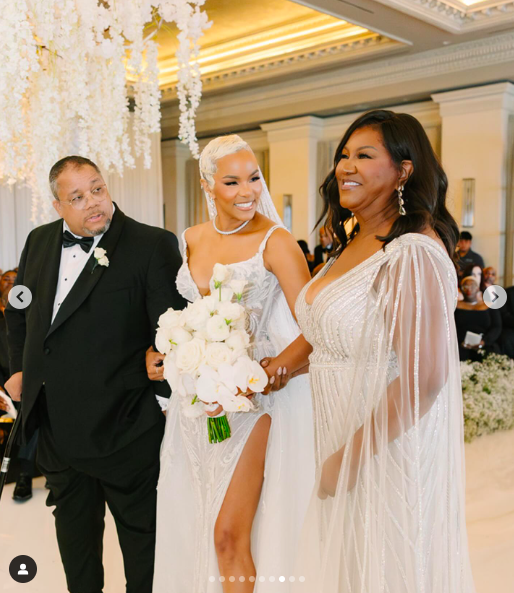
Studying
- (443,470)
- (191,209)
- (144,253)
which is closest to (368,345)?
(443,470)

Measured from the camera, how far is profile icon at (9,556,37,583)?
10.2ft

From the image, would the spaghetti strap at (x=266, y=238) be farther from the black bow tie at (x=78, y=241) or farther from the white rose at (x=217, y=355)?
the black bow tie at (x=78, y=241)

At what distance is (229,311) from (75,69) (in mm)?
2576

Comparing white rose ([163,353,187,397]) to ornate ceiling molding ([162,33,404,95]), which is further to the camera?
ornate ceiling molding ([162,33,404,95])

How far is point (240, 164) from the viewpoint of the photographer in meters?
2.24

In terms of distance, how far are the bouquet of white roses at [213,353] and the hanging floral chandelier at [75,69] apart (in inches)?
81.6

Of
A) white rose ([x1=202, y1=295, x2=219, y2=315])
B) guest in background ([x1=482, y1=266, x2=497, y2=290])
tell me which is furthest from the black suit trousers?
guest in background ([x1=482, y1=266, x2=497, y2=290])

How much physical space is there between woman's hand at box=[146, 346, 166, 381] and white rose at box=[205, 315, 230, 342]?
1.16ft

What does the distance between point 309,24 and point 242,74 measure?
162 centimetres

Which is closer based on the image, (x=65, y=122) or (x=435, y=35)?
(x=65, y=122)

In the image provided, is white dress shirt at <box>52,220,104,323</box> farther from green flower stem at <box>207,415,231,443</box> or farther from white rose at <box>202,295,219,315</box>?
green flower stem at <box>207,415,231,443</box>

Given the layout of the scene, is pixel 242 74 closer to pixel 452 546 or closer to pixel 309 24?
pixel 309 24

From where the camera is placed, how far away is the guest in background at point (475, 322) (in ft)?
21.9

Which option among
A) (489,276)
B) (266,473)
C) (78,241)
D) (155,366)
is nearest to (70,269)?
(78,241)
